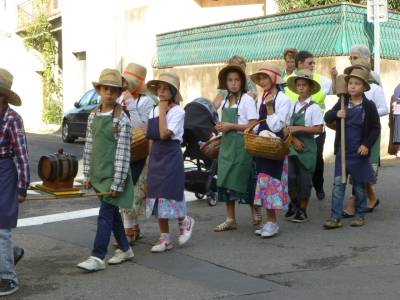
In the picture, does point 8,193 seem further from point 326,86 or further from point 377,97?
point 326,86

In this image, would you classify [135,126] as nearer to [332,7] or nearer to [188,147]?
[188,147]

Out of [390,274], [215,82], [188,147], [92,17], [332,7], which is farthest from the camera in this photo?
[92,17]

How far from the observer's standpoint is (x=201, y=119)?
362 inches

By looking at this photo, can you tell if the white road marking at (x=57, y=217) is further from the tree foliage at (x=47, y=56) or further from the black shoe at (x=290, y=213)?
the tree foliage at (x=47, y=56)

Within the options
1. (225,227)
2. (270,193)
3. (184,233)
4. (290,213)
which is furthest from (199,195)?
(184,233)

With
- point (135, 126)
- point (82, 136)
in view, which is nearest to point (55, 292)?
point (135, 126)

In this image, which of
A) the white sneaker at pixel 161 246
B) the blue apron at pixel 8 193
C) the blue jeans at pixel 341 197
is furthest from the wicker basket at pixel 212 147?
the blue apron at pixel 8 193

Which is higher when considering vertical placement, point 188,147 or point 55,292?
point 188,147

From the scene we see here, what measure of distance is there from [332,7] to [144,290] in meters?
10.0

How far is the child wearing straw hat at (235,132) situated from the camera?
7.65m

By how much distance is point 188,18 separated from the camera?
23.2 m

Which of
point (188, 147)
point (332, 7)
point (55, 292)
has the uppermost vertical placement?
point (332, 7)

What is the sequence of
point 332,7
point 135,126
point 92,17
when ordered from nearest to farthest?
1. point 135,126
2. point 332,7
3. point 92,17

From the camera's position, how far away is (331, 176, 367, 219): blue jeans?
7.89 m
